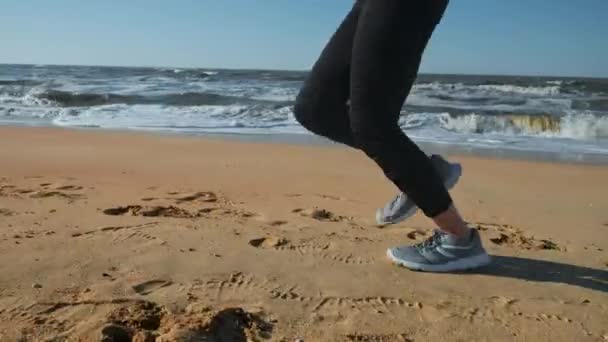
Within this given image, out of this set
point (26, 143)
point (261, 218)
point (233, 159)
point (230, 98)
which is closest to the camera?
point (261, 218)

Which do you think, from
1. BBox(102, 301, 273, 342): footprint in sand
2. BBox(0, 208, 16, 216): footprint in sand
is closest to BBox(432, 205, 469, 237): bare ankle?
BBox(102, 301, 273, 342): footprint in sand

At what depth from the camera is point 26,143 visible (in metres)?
6.41

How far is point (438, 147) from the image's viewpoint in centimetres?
758

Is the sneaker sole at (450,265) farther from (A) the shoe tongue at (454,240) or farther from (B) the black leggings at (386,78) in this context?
(B) the black leggings at (386,78)

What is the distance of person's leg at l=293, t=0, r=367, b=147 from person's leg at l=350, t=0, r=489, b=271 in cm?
13

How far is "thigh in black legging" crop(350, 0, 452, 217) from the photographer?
1.88 metres

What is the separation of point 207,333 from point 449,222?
106 centimetres

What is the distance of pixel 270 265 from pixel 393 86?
2.54 feet

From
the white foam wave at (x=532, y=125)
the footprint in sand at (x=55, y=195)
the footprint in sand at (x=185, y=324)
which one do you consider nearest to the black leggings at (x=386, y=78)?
the footprint in sand at (x=185, y=324)

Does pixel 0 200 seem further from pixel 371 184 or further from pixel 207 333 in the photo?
pixel 371 184

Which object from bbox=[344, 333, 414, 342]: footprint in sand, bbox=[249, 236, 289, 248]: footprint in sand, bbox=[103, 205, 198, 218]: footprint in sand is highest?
bbox=[344, 333, 414, 342]: footprint in sand

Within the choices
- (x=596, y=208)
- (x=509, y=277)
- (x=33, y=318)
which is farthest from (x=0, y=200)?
(x=596, y=208)

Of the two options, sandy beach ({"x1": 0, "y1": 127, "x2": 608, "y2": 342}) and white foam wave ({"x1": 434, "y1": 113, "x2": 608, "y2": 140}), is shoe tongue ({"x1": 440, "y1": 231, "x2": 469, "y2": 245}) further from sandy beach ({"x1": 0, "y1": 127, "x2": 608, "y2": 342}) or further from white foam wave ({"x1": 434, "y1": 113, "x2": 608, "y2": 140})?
white foam wave ({"x1": 434, "y1": 113, "x2": 608, "y2": 140})

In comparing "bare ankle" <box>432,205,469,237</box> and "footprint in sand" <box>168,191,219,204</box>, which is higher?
"bare ankle" <box>432,205,469,237</box>
